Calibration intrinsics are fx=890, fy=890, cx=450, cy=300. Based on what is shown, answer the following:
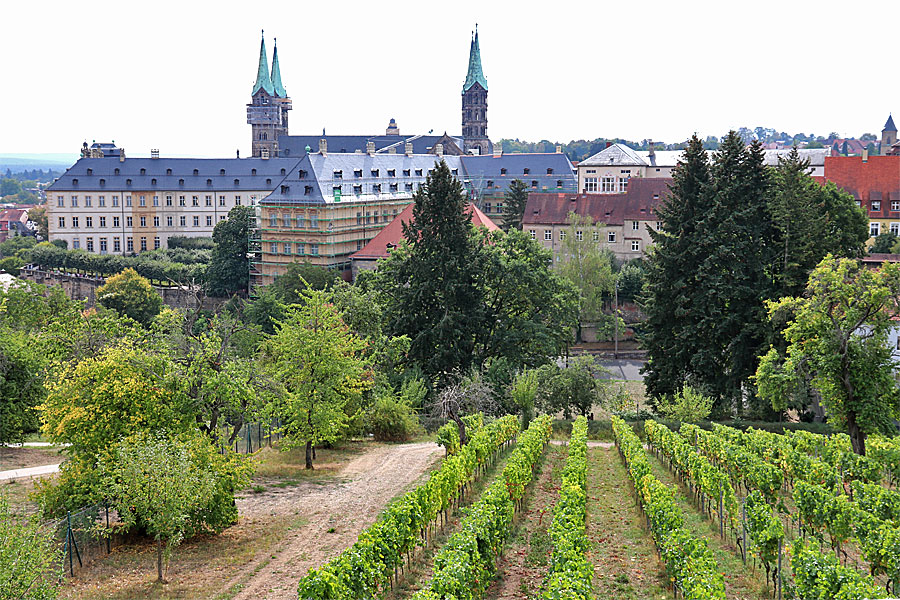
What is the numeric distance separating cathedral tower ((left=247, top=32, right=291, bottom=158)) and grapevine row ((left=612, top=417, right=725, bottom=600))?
137192mm

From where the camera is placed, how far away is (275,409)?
2809cm

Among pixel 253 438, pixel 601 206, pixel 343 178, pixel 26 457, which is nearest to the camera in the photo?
pixel 26 457

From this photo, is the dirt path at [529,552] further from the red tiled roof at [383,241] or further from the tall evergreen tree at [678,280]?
the red tiled roof at [383,241]

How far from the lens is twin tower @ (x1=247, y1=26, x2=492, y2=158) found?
502 feet

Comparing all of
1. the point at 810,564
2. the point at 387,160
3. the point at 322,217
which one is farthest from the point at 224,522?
the point at 387,160

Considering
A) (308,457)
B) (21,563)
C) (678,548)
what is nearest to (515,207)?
(308,457)

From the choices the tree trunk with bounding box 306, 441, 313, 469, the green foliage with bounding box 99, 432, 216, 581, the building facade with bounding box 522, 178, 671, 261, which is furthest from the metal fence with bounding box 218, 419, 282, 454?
the building facade with bounding box 522, 178, 671, 261

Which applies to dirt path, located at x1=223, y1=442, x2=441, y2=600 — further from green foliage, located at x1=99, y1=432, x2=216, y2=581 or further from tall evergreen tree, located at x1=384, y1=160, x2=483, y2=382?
tall evergreen tree, located at x1=384, y1=160, x2=483, y2=382

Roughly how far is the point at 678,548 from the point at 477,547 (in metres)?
4.07

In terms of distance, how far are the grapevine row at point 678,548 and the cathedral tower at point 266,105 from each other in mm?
137192

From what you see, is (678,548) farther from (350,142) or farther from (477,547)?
(350,142)

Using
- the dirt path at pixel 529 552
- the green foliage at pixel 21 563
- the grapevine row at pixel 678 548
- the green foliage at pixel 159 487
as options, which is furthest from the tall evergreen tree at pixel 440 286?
the green foliage at pixel 21 563

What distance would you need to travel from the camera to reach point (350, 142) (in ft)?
496

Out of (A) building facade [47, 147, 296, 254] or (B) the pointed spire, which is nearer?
(A) building facade [47, 147, 296, 254]
